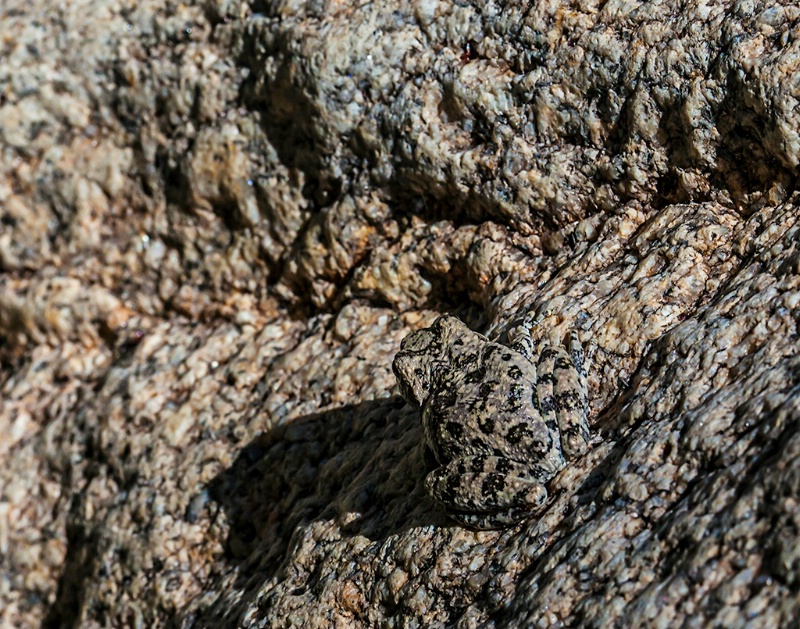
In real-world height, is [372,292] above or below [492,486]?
above

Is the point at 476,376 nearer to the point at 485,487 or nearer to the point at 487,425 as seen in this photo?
the point at 487,425

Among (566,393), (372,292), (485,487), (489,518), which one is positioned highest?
(372,292)

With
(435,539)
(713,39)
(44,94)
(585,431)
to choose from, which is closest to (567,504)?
(585,431)

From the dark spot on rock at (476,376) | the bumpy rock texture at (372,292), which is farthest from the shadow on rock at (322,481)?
the dark spot on rock at (476,376)

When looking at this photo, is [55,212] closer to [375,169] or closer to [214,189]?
[214,189]

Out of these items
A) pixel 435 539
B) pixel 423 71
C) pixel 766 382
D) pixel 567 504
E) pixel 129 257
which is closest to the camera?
pixel 766 382

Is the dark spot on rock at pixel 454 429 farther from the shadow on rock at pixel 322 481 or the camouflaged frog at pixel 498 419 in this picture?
the shadow on rock at pixel 322 481

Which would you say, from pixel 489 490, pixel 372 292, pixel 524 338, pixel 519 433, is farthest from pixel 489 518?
pixel 372 292
